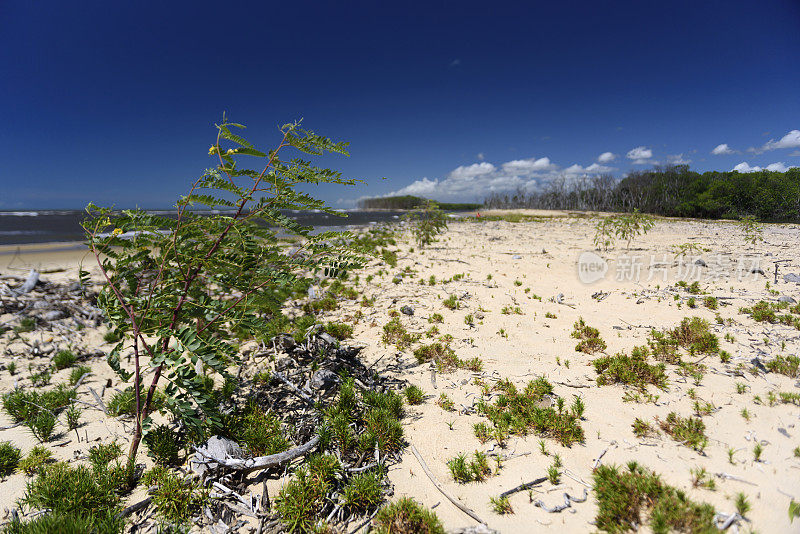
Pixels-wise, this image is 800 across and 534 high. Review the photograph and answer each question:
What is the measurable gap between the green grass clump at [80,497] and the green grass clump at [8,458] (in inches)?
21.9

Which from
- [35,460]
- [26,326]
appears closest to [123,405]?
[35,460]

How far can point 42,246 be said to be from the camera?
19766 mm

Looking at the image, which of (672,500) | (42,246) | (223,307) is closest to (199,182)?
(223,307)

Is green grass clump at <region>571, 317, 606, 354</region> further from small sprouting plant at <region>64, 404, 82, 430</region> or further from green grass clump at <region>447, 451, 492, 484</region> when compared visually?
small sprouting plant at <region>64, 404, 82, 430</region>

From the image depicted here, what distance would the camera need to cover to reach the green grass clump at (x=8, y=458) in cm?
310

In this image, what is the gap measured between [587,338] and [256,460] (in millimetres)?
6003

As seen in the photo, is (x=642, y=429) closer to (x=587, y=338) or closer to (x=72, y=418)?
(x=587, y=338)

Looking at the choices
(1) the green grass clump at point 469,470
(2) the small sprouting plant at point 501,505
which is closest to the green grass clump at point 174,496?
(1) the green grass clump at point 469,470

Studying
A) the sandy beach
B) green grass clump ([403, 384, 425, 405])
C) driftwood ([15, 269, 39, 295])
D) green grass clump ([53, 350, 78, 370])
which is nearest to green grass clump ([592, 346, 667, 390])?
the sandy beach

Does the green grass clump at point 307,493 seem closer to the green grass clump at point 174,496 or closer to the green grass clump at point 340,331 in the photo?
the green grass clump at point 174,496

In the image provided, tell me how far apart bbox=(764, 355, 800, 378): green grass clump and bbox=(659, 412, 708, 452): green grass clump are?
6.68 feet

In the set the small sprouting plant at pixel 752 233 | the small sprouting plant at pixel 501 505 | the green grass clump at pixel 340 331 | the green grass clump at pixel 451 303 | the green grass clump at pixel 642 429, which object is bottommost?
the small sprouting plant at pixel 501 505

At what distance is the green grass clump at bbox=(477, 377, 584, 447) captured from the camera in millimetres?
3521

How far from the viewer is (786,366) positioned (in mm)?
4211
